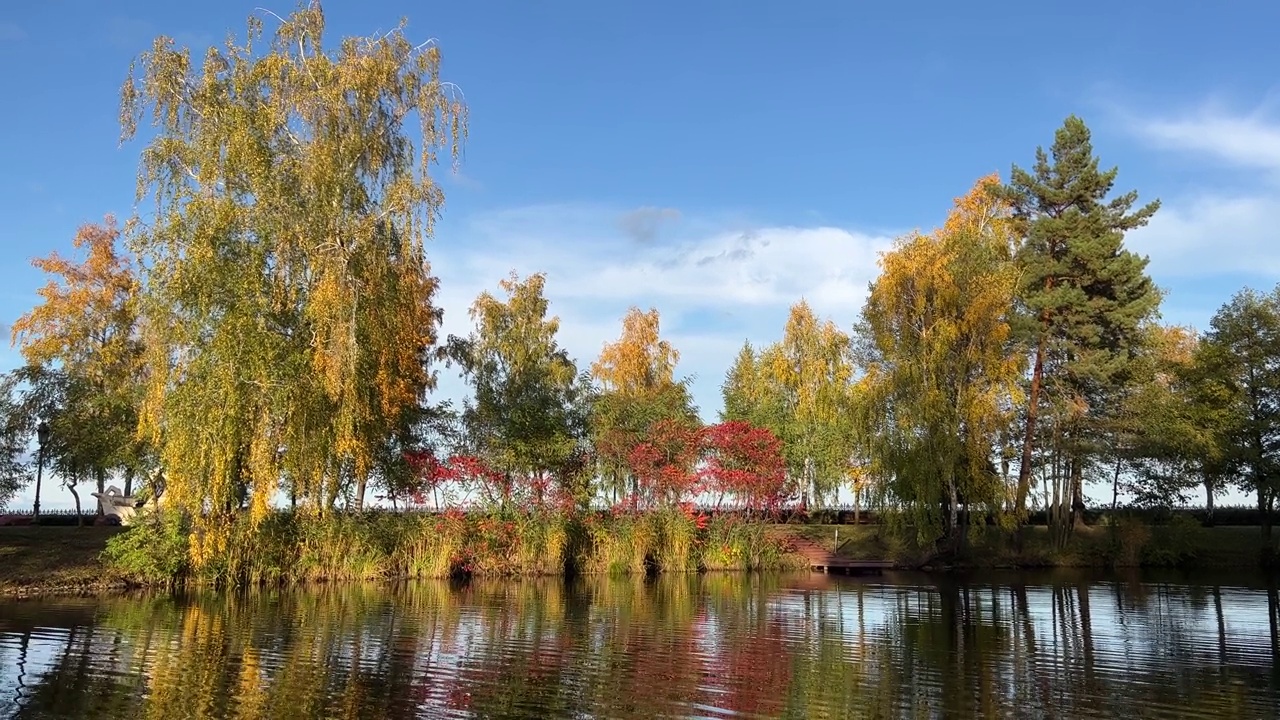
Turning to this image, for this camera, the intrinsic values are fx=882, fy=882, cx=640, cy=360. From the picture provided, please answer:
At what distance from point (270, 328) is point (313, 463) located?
12.5ft

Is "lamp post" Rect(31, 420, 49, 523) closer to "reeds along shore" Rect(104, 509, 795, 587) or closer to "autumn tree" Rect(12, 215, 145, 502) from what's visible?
"autumn tree" Rect(12, 215, 145, 502)

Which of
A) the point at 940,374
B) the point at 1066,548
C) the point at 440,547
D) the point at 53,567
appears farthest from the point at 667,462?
the point at 53,567

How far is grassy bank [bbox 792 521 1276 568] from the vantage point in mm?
36094

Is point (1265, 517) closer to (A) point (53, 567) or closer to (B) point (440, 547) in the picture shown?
(B) point (440, 547)

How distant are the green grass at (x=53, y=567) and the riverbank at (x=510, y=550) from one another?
0.04 m

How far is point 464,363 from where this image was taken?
41062 mm

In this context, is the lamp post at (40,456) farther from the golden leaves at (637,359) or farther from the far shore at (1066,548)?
the golden leaves at (637,359)

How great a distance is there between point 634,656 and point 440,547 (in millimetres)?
16239

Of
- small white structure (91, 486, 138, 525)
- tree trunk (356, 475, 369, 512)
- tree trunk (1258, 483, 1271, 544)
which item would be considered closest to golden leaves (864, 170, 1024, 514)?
tree trunk (1258, 483, 1271, 544)

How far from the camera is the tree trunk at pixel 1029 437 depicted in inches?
1439

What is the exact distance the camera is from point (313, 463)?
23.5 m

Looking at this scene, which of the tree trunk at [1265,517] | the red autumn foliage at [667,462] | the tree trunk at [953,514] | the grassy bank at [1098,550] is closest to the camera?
the red autumn foliage at [667,462]

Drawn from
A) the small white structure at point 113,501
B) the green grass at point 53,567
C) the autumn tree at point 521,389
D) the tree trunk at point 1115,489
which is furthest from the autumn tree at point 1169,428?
the small white structure at point 113,501

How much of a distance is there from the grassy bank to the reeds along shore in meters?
5.37
